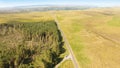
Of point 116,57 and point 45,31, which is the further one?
point 45,31

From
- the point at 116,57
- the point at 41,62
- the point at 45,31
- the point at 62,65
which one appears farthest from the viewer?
the point at 45,31

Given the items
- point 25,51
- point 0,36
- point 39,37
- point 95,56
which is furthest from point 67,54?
point 0,36

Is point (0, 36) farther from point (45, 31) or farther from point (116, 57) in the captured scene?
point (116, 57)

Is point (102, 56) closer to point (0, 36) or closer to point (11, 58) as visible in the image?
point (11, 58)

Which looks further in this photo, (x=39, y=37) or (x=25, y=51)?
(x=39, y=37)

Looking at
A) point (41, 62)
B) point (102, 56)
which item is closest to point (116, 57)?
point (102, 56)

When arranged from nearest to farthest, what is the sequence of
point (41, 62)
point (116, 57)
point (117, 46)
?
point (41, 62) → point (116, 57) → point (117, 46)

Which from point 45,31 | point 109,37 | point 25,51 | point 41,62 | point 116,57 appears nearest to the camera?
point 41,62

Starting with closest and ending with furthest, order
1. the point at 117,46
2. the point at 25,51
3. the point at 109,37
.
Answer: the point at 25,51 → the point at 117,46 → the point at 109,37
